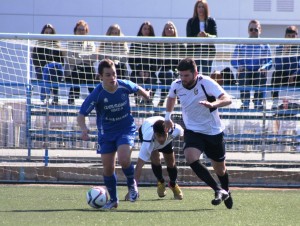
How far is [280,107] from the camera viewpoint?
1487cm

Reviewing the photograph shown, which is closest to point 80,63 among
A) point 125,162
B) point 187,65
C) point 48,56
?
point 48,56

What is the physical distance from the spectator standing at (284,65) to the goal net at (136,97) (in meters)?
0.02

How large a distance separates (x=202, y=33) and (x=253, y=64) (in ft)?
3.30

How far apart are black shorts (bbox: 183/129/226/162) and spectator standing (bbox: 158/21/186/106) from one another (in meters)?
4.14

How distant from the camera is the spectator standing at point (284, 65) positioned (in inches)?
582

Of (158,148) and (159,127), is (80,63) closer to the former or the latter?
(158,148)

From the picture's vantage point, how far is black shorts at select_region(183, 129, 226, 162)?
10.6m

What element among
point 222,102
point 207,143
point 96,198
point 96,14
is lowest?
point 96,198

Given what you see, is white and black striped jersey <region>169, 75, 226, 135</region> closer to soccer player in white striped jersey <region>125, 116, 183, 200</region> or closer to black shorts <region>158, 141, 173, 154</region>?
soccer player in white striped jersey <region>125, 116, 183, 200</region>

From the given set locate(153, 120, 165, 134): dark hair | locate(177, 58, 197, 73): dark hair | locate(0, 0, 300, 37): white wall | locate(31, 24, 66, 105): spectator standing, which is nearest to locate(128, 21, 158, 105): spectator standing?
locate(31, 24, 66, 105): spectator standing

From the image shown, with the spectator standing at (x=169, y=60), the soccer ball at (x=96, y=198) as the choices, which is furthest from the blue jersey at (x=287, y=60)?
the soccer ball at (x=96, y=198)

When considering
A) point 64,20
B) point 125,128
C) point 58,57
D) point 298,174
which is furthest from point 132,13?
point 125,128

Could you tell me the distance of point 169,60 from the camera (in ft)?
49.2

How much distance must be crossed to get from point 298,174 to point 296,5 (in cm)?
1264
